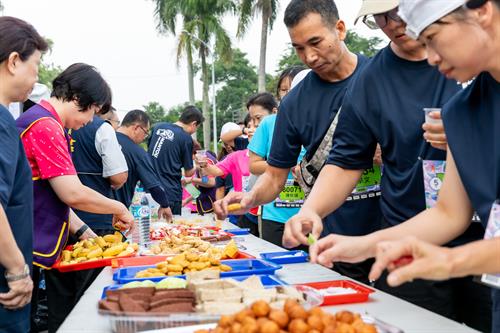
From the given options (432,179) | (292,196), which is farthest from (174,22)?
(432,179)

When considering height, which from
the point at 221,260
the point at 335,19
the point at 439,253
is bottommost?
the point at 221,260

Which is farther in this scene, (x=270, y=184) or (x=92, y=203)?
(x=92, y=203)

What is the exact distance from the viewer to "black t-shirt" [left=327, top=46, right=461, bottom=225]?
7.01ft

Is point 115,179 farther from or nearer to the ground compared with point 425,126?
nearer to the ground

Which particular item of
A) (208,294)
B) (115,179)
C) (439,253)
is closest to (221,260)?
(208,294)

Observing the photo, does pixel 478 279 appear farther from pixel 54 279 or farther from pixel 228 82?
pixel 228 82

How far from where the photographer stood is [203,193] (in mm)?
8008

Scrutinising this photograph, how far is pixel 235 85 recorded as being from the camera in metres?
62.5

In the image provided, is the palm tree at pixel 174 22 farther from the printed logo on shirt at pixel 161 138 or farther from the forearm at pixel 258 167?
the forearm at pixel 258 167

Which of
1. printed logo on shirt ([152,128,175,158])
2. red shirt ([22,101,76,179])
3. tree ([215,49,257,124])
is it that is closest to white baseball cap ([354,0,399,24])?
red shirt ([22,101,76,179])

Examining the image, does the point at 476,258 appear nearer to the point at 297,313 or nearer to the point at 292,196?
the point at 297,313

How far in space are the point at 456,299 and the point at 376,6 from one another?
1122 mm

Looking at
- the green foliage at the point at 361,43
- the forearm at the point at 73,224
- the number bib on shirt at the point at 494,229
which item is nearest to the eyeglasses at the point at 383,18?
the number bib on shirt at the point at 494,229

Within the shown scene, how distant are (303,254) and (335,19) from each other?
1156 mm
